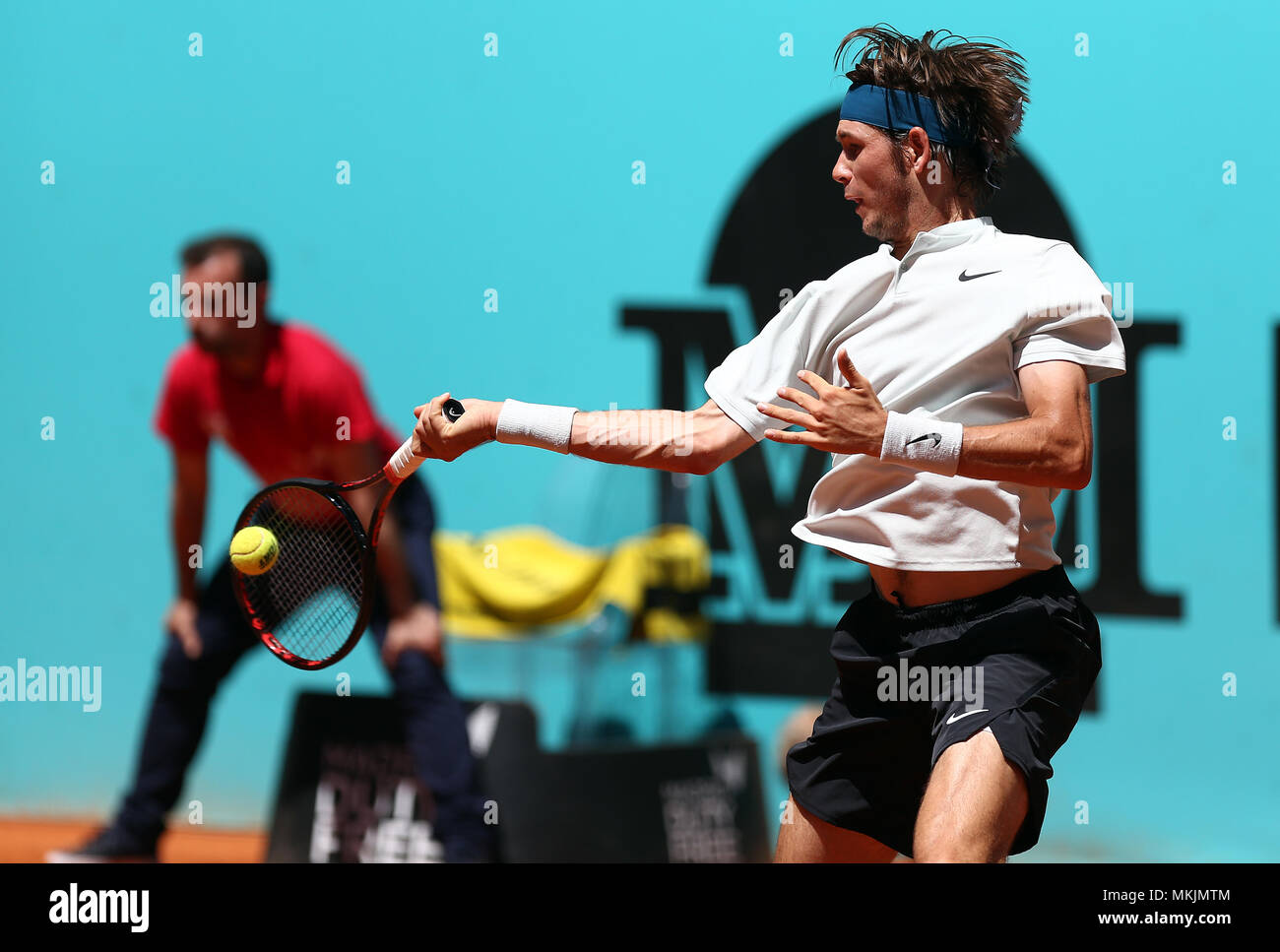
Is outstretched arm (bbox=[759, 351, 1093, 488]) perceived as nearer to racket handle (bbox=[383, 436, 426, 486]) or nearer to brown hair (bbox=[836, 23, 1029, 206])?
brown hair (bbox=[836, 23, 1029, 206])

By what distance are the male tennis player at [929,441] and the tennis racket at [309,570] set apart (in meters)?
0.34

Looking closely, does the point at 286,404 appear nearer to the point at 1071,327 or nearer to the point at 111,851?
the point at 111,851

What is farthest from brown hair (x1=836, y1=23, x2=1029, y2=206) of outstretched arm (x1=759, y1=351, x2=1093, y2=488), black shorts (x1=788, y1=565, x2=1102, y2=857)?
black shorts (x1=788, y1=565, x2=1102, y2=857)

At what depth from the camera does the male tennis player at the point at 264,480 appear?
14.5 ft

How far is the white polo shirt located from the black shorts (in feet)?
0.33

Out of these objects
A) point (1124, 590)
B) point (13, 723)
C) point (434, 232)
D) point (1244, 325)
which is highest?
point (434, 232)

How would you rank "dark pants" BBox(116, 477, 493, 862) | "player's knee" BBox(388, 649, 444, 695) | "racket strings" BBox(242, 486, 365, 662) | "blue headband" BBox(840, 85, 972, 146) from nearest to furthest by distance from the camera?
"blue headband" BBox(840, 85, 972, 146) → "racket strings" BBox(242, 486, 365, 662) → "dark pants" BBox(116, 477, 493, 862) → "player's knee" BBox(388, 649, 444, 695)

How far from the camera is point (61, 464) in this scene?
4727 millimetres

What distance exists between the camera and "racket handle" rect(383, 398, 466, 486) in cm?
260

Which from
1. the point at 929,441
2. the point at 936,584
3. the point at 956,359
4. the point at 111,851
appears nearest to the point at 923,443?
the point at 929,441

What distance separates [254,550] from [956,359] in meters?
1.45
